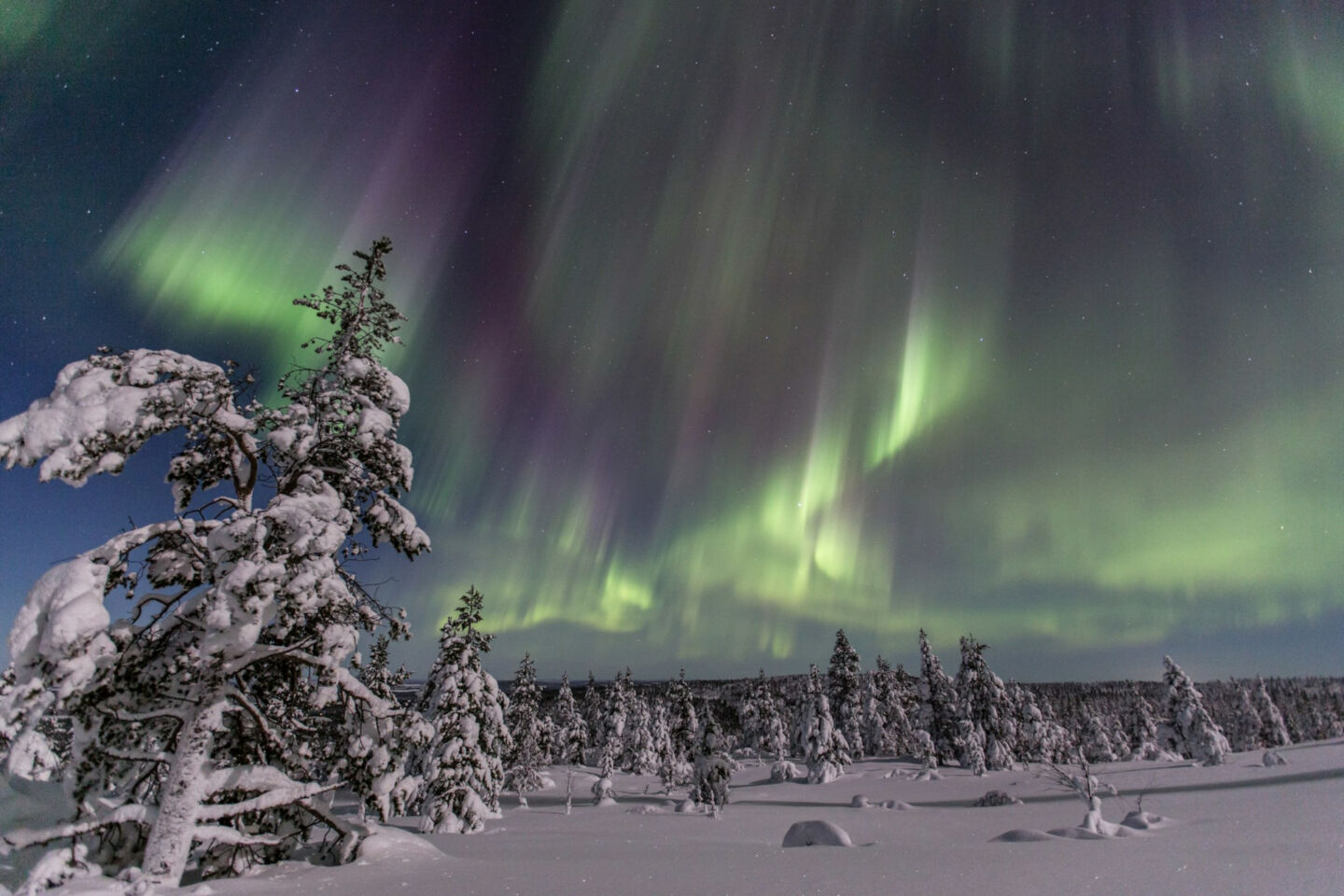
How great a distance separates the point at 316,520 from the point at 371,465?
2277mm

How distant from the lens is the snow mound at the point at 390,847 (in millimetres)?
8125

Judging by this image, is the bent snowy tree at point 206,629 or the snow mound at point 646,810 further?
the snow mound at point 646,810

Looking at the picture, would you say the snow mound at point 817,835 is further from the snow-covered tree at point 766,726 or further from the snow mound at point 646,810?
the snow-covered tree at point 766,726

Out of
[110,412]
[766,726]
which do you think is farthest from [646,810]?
[110,412]

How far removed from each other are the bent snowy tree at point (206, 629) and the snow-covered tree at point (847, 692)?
63.1 metres

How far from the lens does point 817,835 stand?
13.9 metres

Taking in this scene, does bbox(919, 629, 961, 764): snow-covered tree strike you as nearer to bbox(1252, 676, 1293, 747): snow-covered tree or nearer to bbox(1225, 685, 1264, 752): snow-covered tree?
bbox(1225, 685, 1264, 752): snow-covered tree

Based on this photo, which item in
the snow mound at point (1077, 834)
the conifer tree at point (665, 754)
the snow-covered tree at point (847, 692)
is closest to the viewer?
the snow mound at point (1077, 834)

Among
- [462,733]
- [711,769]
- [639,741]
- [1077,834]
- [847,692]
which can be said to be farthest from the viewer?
[639,741]

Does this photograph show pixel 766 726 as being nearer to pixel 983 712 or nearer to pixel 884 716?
pixel 884 716

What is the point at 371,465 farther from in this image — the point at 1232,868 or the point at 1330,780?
the point at 1330,780

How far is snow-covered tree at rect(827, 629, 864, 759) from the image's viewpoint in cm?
6519

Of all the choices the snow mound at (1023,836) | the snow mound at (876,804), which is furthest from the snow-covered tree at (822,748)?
the snow mound at (1023,836)

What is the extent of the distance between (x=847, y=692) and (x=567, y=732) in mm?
40542
